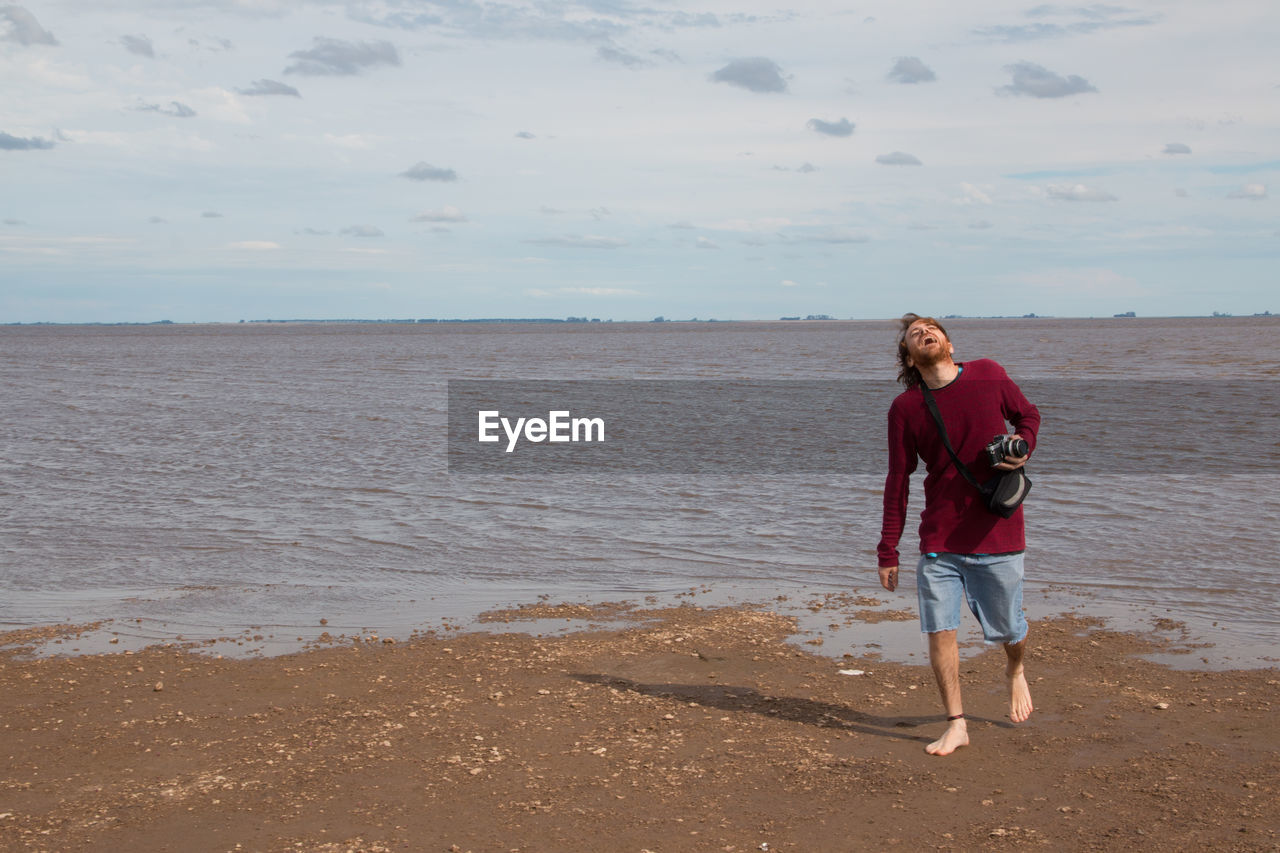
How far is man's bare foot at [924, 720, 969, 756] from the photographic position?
18.0ft

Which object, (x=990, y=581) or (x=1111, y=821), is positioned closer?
(x=1111, y=821)

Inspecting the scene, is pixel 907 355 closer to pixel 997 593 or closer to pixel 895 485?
pixel 895 485

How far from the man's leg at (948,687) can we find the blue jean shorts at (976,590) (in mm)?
94

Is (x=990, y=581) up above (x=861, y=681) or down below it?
above

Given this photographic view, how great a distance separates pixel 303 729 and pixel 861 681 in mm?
3081

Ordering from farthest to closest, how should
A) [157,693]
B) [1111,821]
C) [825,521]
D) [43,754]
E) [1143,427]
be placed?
1. [1143,427]
2. [825,521]
3. [157,693]
4. [43,754]
5. [1111,821]

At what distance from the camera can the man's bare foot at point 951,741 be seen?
5492mm

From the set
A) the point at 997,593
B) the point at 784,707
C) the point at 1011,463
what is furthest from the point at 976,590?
the point at 784,707

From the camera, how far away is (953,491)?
5.20 m

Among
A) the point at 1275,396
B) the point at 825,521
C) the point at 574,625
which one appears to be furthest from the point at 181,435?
the point at 1275,396

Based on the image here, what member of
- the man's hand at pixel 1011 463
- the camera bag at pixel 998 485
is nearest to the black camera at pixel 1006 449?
the man's hand at pixel 1011 463

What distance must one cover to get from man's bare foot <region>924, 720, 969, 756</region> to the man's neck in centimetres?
164

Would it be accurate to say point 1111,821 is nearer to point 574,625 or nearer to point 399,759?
point 399,759

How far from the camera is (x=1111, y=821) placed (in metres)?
4.72
